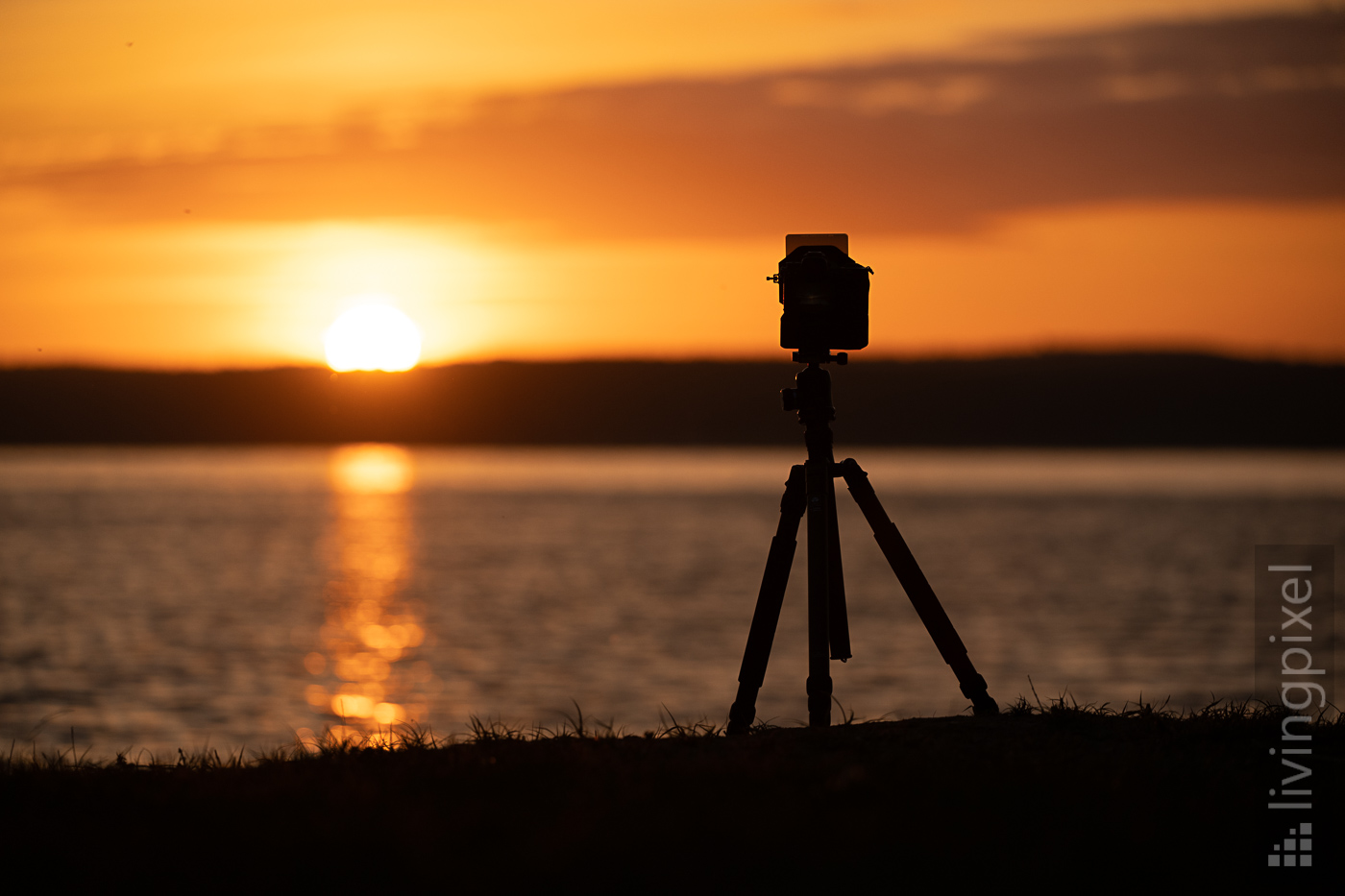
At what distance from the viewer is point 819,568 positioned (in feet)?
24.6

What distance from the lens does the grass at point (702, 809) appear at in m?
5.21

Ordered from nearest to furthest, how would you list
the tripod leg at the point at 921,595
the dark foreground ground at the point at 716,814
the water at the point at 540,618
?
the dark foreground ground at the point at 716,814, the tripod leg at the point at 921,595, the water at the point at 540,618

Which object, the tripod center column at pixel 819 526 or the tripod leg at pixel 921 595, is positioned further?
the tripod leg at pixel 921 595

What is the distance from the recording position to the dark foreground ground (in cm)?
517

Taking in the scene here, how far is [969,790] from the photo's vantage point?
231 inches

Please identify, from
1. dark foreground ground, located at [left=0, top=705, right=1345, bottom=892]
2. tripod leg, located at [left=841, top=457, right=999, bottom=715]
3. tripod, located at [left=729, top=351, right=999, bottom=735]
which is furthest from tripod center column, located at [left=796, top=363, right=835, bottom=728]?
dark foreground ground, located at [left=0, top=705, right=1345, bottom=892]

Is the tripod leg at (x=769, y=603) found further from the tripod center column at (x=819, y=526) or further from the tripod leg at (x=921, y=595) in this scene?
the tripod leg at (x=921, y=595)

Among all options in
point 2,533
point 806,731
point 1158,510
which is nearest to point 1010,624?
point 806,731

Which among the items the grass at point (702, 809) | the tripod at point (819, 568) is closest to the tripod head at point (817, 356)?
the tripod at point (819, 568)

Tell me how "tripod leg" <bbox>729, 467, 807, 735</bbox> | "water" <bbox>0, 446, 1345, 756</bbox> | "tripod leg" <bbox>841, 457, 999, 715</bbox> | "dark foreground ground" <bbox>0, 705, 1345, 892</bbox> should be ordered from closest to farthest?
1. "dark foreground ground" <bbox>0, 705, 1345, 892</bbox>
2. "tripod leg" <bbox>729, 467, 807, 735</bbox>
3. "tripod leg" <bbox>841, 457, 999, 715</bbox>
4. "water" <bbox>0, 446, 1345, 756</bbox>

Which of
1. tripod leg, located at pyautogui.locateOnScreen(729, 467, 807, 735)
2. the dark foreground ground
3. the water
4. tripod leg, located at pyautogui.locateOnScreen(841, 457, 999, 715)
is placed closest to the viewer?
the dark foreground ground

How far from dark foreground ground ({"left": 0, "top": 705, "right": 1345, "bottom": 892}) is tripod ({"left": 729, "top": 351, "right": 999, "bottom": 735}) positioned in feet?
1.47

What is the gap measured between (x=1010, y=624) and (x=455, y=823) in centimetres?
3629

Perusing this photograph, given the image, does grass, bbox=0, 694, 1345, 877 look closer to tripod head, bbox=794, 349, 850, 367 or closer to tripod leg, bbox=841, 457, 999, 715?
tripod leg, bbox=841, 457, 999, 715
